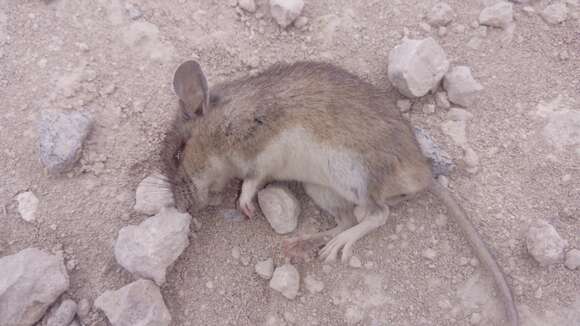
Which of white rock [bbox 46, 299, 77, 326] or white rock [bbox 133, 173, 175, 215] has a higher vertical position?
white rock [bbox 133, 173, 175, 215]

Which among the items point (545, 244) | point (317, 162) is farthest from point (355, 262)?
point (545, 244)

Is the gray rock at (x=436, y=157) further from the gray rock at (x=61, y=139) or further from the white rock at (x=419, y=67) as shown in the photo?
the gray rock at (x=61, y=139)

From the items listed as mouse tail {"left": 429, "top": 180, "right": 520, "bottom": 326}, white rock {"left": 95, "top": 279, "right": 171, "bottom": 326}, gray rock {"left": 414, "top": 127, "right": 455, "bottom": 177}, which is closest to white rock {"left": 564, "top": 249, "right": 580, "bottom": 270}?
mouse tail {"left": 429, "top": 180, "right": 520, "bottom": 326}

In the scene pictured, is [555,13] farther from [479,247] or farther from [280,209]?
[280,209]

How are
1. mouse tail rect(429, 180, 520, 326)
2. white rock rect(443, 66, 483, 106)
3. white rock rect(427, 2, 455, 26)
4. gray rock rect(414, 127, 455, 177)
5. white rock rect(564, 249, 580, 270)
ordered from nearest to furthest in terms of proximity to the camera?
1. mouse tail rect(429, 180, 520, 326)
2. white rock rect(564, 249, 580, 270)
3. gray rock rect(414, 127, 455, 177)
4. white rock rect(443, 66, 483, 106)
5. white rock rect(427, 2, 455, 26)

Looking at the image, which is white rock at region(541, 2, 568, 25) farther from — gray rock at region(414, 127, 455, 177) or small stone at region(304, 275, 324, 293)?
small stone at region(304, 275, 324, 293)

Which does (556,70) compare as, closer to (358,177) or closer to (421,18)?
(421,18)

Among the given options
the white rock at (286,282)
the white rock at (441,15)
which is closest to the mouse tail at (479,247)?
the white rock at (286,282)
